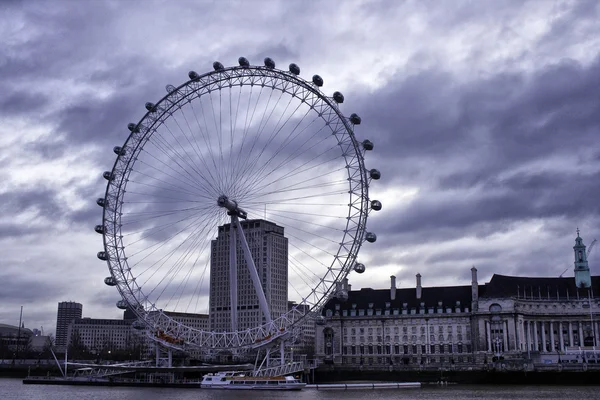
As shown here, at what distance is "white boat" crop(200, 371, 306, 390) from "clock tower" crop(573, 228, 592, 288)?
6857cm

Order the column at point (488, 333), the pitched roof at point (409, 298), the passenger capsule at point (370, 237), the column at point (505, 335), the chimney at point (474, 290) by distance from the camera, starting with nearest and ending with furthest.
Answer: the passenger capsule at point (370, 237)
the column at point (505, 335)
the column at point (488, 333)
the chimney at point (474, 290)
the pitched roof at point (409, 298)

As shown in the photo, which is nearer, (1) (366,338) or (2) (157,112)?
(2) (157,112)

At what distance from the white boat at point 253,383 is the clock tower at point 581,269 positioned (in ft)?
225

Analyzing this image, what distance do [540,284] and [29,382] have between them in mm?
91408

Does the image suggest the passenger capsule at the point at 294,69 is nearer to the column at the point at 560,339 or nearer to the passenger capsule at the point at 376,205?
the passenger capsule at the point at 376,205

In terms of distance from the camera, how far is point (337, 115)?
74625 mm

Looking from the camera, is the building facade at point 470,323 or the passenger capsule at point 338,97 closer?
the passenger capsule at point 338,97

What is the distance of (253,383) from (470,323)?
6214 centimetres

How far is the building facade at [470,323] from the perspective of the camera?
124m

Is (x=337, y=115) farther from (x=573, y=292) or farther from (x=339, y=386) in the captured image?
(x=573, y=292)

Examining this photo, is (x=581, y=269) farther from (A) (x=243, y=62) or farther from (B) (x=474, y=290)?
(A) (x=243, y=62)

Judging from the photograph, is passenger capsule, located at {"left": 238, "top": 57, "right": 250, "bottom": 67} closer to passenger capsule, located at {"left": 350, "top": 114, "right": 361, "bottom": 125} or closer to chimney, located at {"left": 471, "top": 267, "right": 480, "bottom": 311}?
passenger capsule, located at {"left": 350, "top": 114, "right": 361, "bottom": 125}

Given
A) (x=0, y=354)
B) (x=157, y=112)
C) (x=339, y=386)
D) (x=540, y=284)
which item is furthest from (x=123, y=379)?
(x=0, y=354)

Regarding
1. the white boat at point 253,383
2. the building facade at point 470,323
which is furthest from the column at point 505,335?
the white boat at point 253,383
